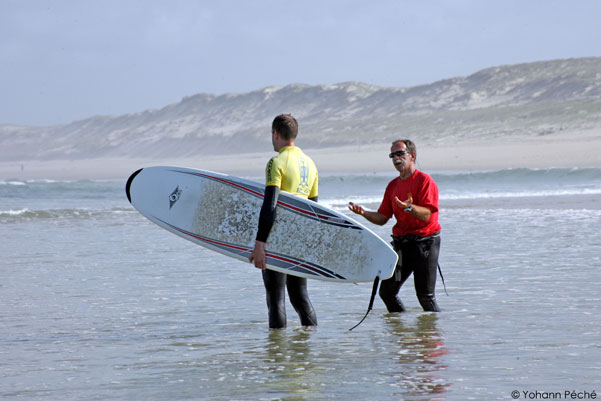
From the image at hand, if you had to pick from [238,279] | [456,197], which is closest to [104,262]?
[238,279]

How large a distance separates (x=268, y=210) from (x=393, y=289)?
1.33 meters

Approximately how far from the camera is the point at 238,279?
8.17 meters

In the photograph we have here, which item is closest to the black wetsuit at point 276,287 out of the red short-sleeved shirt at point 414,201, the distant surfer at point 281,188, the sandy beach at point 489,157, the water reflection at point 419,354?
the distant surfer at point 281,188

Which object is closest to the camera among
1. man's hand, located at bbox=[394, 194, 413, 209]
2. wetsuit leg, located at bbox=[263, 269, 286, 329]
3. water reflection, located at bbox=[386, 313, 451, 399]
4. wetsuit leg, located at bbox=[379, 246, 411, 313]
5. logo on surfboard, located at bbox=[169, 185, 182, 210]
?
water reflection, located at bbox=[386, 313, 451, 399]

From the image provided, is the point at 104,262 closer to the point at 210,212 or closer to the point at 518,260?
the point at 210,212

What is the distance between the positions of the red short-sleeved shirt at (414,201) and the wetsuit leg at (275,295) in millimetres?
847

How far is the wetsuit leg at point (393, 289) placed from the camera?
18.6ft

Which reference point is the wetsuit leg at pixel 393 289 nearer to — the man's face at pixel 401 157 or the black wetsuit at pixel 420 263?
the black wetsuit at pixel 420 263

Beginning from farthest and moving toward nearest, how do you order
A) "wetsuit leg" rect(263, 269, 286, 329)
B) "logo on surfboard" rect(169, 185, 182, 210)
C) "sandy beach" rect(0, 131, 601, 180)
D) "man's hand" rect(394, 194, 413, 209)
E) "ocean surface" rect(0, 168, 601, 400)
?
"sandy beach" rect(0, 131, 601, 180) < "logo on surfboard" rect(169, 185, 182, 210) < "wetsuit leg" rect(263, 269, 286, 329) < "man's hand" rect(394, 194, 413, 209) < "ocean surface" rect(0, 168, 601, 400)

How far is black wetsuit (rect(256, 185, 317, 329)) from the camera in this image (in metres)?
5.06

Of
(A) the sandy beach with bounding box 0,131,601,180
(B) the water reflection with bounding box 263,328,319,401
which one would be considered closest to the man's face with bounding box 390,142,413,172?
(B) the water reflection with bounding box 263,328,319,401

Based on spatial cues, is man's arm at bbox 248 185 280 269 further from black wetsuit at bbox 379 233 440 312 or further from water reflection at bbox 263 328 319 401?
black wetsuit at bbox 379 233 440 312

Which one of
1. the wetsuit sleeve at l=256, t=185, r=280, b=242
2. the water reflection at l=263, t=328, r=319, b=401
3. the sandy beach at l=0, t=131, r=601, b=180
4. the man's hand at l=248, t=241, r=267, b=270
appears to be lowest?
the water reflection at l=263, t=328, r=319, b=401

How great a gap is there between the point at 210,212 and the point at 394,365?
209 centimetres
